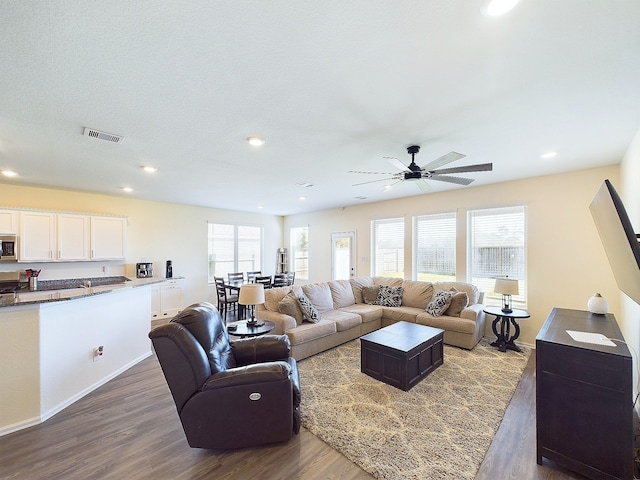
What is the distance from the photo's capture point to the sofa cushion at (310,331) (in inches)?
146

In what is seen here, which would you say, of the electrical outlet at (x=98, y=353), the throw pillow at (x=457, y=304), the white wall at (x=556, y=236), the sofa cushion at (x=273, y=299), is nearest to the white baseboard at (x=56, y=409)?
the electrical outlet at (x=98, y=353)

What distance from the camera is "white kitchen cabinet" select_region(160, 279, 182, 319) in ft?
20.2

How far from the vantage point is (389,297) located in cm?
538

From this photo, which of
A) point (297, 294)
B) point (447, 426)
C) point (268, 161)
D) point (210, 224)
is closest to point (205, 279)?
point (210, 224)

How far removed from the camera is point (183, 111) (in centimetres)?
233

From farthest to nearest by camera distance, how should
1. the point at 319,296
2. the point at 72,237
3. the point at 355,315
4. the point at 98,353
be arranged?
the point at 72,237
the point at 319,296
the point at 355,315
the point at 98,353

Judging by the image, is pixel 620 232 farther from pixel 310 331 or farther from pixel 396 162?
pixel 310 331

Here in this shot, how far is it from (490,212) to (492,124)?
2812mm

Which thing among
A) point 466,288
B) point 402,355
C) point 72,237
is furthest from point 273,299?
point 72,237

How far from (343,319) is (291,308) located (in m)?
0.93

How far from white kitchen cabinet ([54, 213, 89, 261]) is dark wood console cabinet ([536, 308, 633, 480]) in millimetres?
6834

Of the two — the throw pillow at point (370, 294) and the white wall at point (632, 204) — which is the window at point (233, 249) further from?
the white wall at point (632, 204)

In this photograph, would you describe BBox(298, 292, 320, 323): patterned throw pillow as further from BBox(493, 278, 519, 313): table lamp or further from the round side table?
BBox(493, 278, 519, 313): table lamp

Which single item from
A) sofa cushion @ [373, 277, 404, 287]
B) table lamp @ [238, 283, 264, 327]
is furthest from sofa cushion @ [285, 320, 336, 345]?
sofa cushion @ [373, 277, 404, 287]
